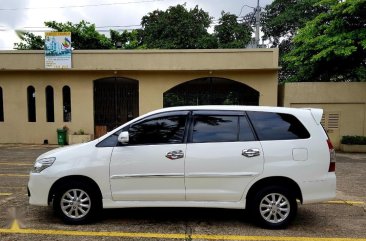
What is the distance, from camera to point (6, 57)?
15.7m

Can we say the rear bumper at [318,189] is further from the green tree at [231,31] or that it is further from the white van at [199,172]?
the green tree at [231,31]

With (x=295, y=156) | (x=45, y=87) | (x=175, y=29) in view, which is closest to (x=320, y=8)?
(x=175, y=29)

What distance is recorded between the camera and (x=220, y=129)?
515cm

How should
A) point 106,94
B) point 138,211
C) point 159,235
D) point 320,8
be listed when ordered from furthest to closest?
1. point 320,8
2. point 106,94
3. point 138,211
4. point 159,235

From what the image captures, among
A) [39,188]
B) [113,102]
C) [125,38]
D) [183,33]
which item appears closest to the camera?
[39,188]

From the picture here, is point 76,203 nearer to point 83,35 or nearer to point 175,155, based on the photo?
point 175,155

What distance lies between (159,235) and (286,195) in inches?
74.8

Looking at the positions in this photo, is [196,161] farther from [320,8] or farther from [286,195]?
[320,8]

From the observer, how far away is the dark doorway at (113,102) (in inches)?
632

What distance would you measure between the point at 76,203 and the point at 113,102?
11298 mm

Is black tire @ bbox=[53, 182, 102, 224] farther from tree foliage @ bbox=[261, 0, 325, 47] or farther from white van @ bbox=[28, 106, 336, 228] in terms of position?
tree foliage @ bbox=[261, 0, 325, 47]

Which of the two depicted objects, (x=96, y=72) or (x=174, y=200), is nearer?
(x=174, y=200)

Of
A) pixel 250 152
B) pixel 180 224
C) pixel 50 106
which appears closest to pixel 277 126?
pixel 250 152

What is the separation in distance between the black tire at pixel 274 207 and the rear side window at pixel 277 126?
753 mm
